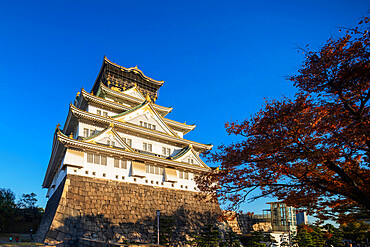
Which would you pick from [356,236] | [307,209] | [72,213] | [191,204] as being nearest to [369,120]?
[307,209]

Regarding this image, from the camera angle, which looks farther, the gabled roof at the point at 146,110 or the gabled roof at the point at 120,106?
the gabled roof at the point at 146,110

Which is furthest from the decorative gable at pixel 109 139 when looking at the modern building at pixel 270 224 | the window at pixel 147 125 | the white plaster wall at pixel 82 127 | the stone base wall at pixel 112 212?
the modern building at pixel 270 224

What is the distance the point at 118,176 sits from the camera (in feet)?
82.0

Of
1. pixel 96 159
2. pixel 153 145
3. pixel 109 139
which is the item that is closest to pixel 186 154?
pixel 153 145

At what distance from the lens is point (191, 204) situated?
96.7 feet

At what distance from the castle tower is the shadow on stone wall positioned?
0.07 meters

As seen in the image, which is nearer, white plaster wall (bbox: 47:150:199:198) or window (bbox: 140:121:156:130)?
white plaster wall (bbox: 47:150:199:198)

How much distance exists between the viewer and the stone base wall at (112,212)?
20.0m

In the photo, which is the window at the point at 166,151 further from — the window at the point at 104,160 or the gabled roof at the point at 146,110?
the window at the point at 104,160

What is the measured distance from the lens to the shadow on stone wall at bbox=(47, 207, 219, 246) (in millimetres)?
19442

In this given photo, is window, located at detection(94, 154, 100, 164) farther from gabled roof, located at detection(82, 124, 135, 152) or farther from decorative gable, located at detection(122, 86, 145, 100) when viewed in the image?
decorative gable, located at detection(122, 86, 145, 100)

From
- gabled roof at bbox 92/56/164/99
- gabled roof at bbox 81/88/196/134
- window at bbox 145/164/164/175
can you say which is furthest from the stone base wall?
gabled roof at bbox 92/56/164/99

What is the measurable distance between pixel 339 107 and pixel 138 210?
70.6ft

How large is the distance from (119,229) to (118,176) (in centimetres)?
502
